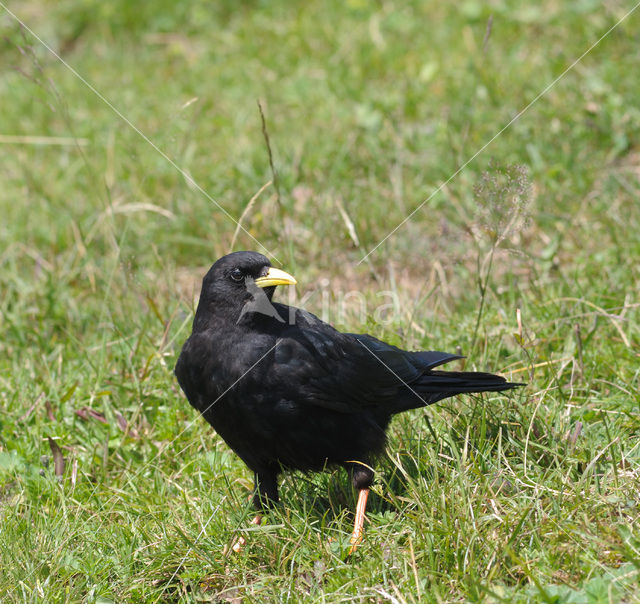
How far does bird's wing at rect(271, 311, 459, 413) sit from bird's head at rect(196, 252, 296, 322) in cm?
19

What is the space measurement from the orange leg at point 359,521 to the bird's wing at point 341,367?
32 centimetres

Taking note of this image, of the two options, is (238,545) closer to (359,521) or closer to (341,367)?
(359,521)

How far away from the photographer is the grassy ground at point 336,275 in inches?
109

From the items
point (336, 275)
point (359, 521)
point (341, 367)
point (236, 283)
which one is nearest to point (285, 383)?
point (341, 367)

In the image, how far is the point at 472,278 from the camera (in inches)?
183

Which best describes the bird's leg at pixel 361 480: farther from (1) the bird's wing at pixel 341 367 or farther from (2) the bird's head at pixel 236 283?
(2) the bird's head at pixel 236 283

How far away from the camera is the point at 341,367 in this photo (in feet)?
10.6

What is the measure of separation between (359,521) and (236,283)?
99cm

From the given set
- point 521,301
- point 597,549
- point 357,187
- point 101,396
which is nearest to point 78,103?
point 357,187

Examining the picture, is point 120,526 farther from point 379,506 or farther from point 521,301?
point 521,301

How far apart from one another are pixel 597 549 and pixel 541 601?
0.30 metres

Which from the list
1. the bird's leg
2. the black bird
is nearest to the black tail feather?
the black bird

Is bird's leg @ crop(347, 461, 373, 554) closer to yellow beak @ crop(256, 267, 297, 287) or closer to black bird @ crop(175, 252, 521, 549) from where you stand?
black bird @ crop(175, 252, 521, 549)

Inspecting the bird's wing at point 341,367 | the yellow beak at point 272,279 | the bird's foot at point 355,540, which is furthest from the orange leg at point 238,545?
the yellow beak at point 272,279
